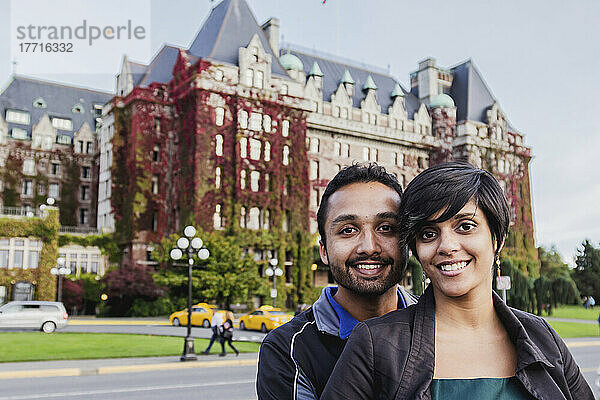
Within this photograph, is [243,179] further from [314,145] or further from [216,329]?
[216,329]

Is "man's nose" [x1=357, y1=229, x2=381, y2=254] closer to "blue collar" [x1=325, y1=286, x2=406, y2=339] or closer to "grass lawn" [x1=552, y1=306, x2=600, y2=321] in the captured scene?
"blue collar" [x1=325, y1=286, x2=406, y2=339]

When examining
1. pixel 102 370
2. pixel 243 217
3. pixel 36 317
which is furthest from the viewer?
pixel 243 217

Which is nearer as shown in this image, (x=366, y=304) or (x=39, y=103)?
(x=366, y=304)

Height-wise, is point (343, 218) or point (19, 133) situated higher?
point (19, 133)

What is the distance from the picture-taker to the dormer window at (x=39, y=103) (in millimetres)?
62384

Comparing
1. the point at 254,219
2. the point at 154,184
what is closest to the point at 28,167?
the point at 154,184

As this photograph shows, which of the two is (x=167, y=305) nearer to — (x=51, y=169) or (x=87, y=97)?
Result: (x=51, y=169)

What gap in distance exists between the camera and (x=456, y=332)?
2139 millimetres

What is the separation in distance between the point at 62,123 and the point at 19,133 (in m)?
4.86

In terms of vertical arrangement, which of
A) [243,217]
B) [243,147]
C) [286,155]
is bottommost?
[243,217]

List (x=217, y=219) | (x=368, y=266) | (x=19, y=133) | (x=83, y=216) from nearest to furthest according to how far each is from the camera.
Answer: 1. (x=368, y=266)
2. (x=217, y=219)
3. (x=19, y=133)
4. (x=83, y=216)

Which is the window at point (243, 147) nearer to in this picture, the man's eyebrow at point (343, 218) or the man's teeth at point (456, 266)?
the man's eyebrow at point (343, 218)

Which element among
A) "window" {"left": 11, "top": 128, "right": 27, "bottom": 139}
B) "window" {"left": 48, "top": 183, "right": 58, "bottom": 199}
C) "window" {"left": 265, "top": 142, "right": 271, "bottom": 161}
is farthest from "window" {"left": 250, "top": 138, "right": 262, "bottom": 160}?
"window" {"left": 11, "top": 128, "right": 27, "bottom": 139}

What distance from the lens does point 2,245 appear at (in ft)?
150
